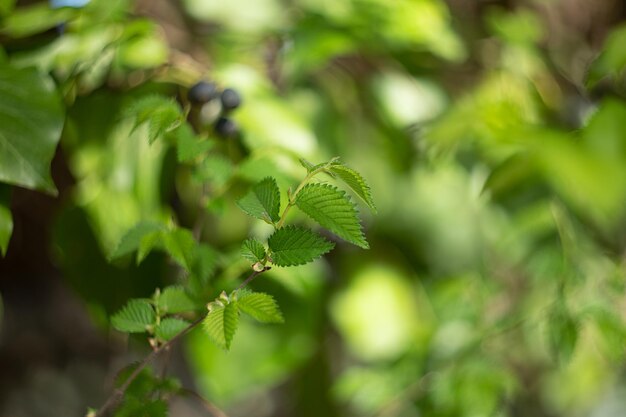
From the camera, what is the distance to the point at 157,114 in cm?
59

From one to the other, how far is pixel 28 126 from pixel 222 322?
29cm

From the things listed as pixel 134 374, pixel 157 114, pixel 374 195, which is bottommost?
pixel 374 195

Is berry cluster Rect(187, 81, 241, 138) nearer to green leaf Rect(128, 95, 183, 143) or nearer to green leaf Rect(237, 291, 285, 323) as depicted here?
green leaf Rect(128, 95, 183, 143)

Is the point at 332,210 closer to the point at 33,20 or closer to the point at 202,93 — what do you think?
the point at 202,93

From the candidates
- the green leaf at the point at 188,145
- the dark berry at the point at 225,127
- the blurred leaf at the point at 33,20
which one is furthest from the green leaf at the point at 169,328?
the blurred leaf at the point at 33,20

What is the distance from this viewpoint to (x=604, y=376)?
4.82 ft

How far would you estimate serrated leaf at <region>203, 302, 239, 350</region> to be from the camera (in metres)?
0.48

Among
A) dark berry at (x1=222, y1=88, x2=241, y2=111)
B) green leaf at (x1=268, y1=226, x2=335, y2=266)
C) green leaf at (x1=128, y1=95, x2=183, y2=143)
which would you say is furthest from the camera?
dark berry at (x1=222, y1=88, x2=241, y2=111)

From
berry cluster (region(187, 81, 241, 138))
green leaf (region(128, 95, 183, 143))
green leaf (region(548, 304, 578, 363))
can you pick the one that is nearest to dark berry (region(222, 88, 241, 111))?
berry cluster (region(187, 81, 241, 138))

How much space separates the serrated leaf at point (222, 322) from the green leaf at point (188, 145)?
138 millimetres

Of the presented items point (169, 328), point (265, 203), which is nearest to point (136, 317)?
point (169, 328)

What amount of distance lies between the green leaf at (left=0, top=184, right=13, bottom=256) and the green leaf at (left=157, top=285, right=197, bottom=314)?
158mm

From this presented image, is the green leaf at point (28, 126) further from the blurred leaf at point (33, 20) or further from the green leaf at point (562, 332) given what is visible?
the green leaf at point (562, 332)

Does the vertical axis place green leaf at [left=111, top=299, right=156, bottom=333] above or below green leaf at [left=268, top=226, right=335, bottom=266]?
below
